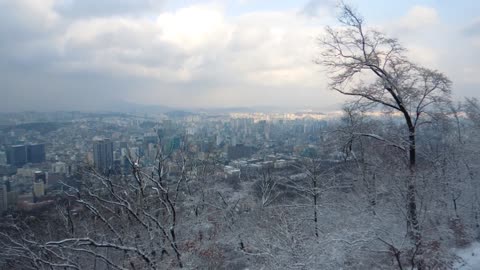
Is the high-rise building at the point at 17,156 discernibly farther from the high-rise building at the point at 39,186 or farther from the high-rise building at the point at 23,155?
the high-rise building at the point at 39,186

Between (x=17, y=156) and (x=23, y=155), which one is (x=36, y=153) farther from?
(x=17, y=156)

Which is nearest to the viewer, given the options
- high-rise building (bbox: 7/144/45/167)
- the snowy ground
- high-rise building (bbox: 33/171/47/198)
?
the snowy ground

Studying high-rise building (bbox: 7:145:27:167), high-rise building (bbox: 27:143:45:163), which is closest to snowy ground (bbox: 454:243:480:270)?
high-rise building (bbox: 27:143:45:163)

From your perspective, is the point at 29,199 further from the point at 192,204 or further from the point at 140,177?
the point at 140,177

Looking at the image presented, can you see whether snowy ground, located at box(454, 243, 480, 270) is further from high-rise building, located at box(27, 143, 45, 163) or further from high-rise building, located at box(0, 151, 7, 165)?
high-rise building, located at box(0, 151, 7, 165)

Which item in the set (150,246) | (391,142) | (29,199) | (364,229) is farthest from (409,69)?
(29,199)

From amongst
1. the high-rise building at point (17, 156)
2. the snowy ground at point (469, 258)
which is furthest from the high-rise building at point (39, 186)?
the snowy ground at point (469, 258)
